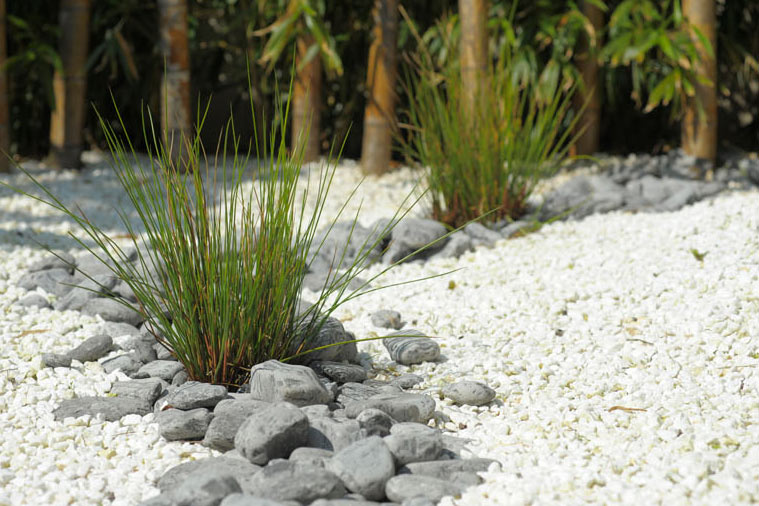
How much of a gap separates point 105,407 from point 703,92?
3.29 metres

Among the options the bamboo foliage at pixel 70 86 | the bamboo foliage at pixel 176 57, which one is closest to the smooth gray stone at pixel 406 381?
the bamboo foliage at pixel 176 57

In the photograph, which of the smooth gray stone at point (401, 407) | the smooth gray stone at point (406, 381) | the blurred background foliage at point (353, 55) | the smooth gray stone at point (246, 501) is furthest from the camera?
the blurred background foliage at point (353, 55)

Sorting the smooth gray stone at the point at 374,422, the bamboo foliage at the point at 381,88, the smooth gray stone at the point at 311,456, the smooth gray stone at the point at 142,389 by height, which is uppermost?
the bamboo foliage at the point at 381,88

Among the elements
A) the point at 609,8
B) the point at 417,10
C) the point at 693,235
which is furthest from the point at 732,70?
the point at 693,235

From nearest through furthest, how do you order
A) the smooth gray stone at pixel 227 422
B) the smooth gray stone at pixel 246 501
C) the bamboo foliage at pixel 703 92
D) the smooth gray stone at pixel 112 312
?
the smooth gray stone at pixel 246 501 < the smooth gray stone at pixel 227 422 < the smooth gray stone at pixel 112 312 < the bamboo foliage at pixel 703 92

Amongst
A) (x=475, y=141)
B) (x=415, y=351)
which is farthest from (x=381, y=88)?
(x=415, y=351)

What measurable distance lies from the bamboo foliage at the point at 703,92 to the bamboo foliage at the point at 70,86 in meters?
3.08

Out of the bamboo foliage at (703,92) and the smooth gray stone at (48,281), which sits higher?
the bamboo foliage at (703,92)

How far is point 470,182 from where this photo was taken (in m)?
2.80

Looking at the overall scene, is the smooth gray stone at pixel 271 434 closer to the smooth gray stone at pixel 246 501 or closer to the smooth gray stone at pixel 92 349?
the smooth gray stone at pixel 246 501

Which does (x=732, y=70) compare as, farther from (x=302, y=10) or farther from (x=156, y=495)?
(x=156, y=495)

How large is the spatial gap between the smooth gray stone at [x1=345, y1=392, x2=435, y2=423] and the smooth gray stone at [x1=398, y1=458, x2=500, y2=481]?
0.58ft

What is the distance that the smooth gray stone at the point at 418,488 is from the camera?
4.06 ft

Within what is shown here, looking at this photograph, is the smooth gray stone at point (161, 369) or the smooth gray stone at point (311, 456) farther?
the smooth gray stone at point (161, 369)
